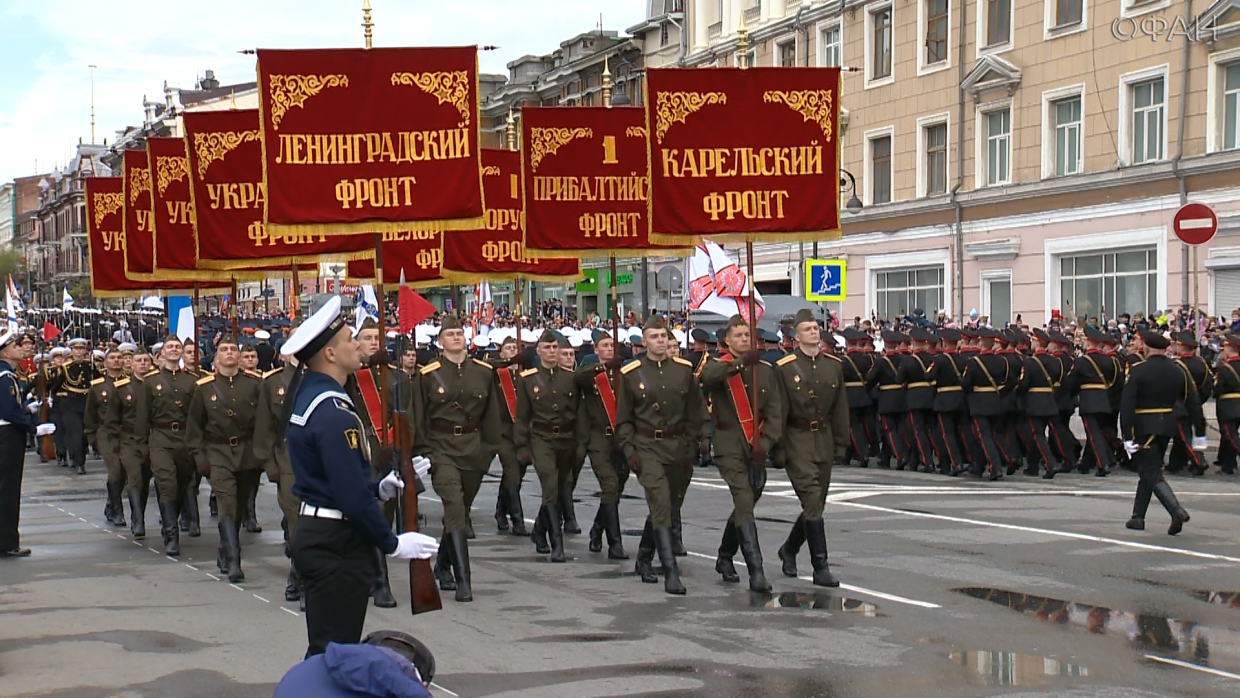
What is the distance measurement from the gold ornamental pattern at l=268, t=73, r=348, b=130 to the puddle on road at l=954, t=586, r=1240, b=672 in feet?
19.6

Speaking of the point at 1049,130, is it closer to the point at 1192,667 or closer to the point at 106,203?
the point at 106,203

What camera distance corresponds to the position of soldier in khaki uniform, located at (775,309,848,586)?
11.2 m

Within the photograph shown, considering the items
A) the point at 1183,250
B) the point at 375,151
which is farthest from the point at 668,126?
the point at 1183,250

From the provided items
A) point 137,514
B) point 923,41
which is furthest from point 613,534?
point 923,41

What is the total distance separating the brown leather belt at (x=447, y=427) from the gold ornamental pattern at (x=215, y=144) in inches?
270

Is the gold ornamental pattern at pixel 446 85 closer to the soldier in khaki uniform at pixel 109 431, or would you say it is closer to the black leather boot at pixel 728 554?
the black leather boot at pixel 728 554

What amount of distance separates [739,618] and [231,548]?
14.8 ft

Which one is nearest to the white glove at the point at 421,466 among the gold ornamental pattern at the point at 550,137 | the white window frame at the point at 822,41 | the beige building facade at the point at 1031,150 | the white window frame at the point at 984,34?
the gold ornamental pattern at the point at 550,137

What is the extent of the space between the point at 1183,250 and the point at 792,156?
17252 mm

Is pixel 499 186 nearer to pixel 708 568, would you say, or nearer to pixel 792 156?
pixel 792 156

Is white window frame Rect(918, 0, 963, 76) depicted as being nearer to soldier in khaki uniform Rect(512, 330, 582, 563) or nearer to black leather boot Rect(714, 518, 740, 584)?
soldier in khaki uniform Rect(512, 330, 582, 563)

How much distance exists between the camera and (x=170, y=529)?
45.1 ft

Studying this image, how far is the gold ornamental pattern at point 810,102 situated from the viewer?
1320 cm

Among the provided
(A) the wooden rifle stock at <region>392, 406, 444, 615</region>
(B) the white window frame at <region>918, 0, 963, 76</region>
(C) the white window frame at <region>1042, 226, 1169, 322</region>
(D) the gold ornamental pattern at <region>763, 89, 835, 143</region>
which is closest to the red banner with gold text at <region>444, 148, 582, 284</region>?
(D) the gold ornamental pattern at <region>763, 89, 835, 143</region>
